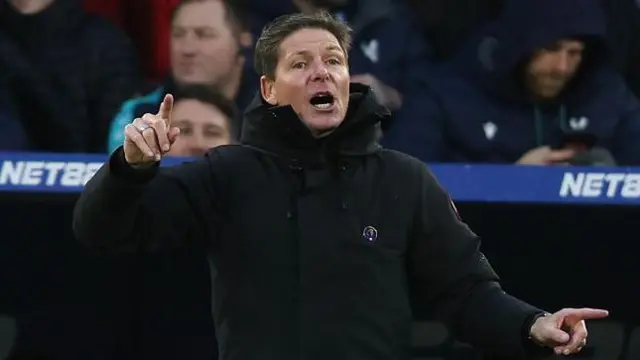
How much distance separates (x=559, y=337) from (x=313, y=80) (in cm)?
72

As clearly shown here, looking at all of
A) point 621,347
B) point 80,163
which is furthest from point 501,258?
point 80,163

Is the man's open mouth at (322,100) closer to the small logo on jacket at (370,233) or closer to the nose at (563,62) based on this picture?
the small logo on jacket at (370,233)

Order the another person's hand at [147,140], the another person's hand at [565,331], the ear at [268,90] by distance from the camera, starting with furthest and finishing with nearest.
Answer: the ear at [268,90] < the another person's hand at [565,331] < the another person's hand at [147,140]

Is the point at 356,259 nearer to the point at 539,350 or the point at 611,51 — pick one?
the point at 539,350

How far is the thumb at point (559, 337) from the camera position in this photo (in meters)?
2.68

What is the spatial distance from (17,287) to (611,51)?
2.13m

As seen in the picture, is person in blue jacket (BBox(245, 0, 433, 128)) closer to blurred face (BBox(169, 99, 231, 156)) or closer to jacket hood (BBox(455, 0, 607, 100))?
jacket hood (BBox(455, 0, 607, 100))

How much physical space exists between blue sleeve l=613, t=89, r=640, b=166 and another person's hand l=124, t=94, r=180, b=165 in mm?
2153

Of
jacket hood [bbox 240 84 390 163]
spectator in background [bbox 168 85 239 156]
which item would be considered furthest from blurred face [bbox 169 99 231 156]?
jacket hood [bbox 240 84 390 163]

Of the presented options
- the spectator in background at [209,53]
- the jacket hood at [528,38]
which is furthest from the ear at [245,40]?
the jacket hood at [528,38]

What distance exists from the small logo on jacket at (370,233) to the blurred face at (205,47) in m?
1.80

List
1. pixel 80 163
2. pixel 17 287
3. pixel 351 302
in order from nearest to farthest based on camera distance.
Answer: pixel 351 302 → pixel 80 163 → pixel 17 287

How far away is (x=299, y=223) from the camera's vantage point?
9.00 feet

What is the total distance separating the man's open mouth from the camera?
9.29 feet
